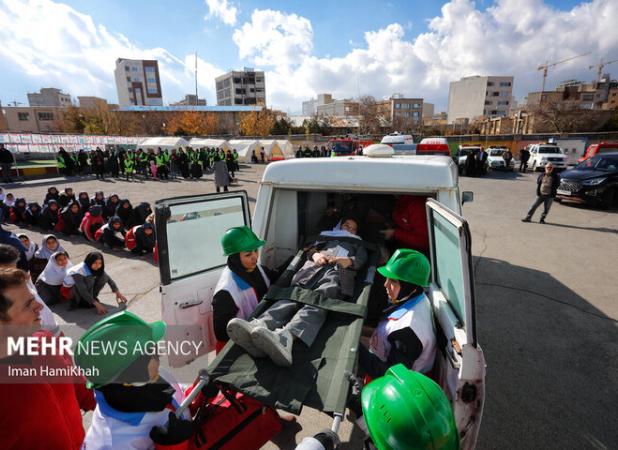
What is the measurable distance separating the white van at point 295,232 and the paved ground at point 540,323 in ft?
4.43

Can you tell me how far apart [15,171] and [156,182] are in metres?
9.16

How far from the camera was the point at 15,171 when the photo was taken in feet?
64.6

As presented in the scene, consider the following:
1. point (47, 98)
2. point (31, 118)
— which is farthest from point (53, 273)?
point (47, 98)

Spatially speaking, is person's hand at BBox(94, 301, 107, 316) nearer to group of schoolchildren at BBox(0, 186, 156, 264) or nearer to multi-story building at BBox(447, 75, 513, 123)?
group of schoolchildren at BBox(0, 186, 156, 264)

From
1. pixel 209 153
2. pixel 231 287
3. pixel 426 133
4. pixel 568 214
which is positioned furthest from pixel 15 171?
pixel 426 133

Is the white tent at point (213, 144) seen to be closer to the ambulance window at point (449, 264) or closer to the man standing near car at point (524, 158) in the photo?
the man standing near car at point (524, 158)

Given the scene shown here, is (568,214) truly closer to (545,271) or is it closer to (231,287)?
(545,271)

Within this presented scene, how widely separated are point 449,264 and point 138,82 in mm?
113468

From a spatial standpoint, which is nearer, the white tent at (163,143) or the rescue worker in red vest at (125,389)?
the rescue worker in red vest at (125,389)

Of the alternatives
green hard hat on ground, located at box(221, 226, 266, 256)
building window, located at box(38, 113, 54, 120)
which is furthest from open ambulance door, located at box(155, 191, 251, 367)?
building window, located at box(38, 113, 54, 120)

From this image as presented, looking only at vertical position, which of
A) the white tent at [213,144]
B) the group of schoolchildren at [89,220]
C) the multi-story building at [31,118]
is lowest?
the group of schoolchildren at [89,220]

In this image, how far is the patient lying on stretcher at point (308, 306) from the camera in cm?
230

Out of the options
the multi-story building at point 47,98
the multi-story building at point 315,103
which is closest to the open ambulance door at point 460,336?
the multi-story building at point 315,103

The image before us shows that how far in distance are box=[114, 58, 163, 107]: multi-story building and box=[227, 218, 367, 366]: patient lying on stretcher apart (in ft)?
350
